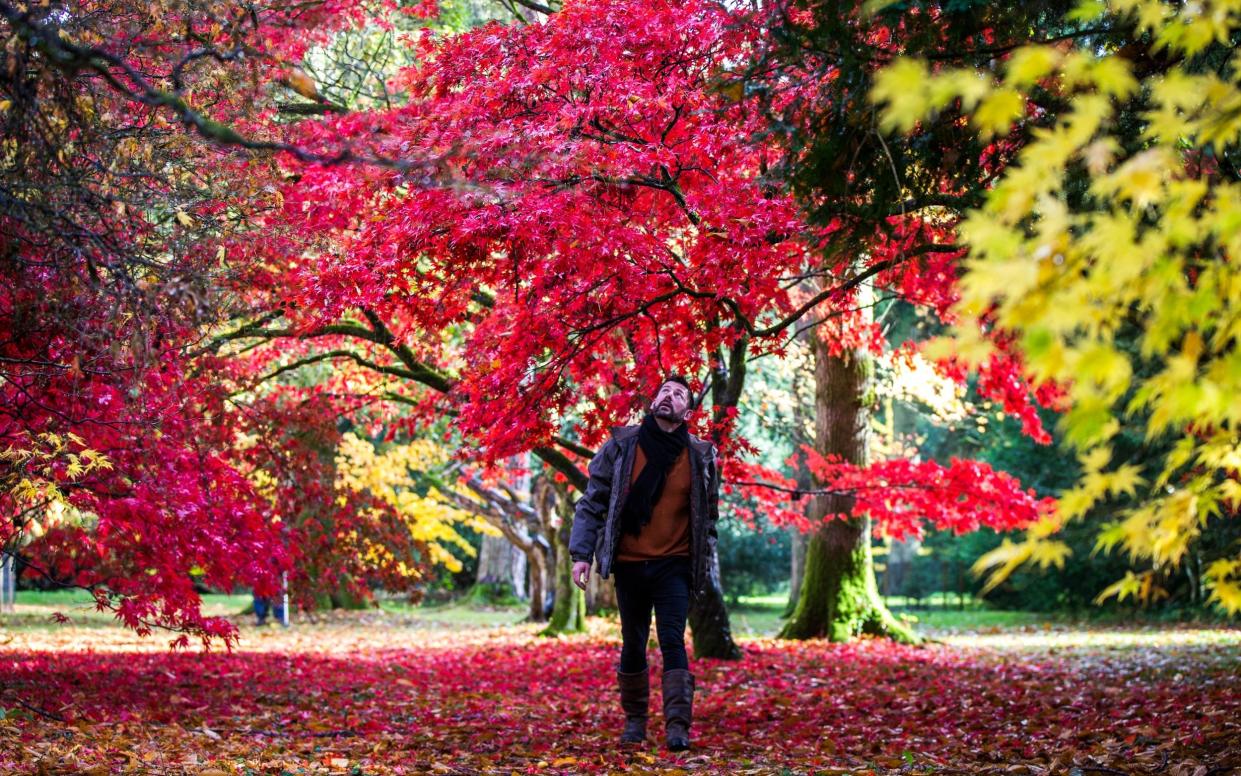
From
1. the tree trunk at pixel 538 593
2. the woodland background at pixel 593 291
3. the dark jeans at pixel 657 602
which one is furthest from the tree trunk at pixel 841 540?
the dark jeans at pixel 657 602

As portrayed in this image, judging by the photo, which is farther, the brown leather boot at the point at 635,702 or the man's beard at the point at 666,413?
the brown leather boot at the point at 635,702

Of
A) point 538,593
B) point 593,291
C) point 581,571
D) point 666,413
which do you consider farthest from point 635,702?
point 538,593

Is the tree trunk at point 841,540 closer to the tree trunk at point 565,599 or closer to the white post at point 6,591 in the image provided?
the tree trunk at point 565,599

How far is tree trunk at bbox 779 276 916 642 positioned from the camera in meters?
13.1

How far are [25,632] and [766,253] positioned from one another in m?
14.9

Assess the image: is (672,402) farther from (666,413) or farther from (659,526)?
(659,526)

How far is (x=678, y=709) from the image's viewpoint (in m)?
5.79

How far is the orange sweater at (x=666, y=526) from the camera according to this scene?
229 inches

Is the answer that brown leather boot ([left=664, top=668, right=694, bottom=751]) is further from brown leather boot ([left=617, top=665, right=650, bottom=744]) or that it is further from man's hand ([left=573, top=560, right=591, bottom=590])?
man's hand ([left=573, top=560, right=591, bottom=590])

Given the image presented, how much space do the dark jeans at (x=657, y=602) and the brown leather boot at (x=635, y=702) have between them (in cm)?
9

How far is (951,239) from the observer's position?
6.71 m

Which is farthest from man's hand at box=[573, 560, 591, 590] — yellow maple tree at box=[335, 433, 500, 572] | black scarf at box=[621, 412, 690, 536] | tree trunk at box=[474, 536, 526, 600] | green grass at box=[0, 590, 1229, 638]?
tree trunk at box=[474, 536, 526, 600]

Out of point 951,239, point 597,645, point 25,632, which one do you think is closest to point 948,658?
point 597,645

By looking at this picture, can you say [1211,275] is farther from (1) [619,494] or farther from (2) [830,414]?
(2) [830,414]
